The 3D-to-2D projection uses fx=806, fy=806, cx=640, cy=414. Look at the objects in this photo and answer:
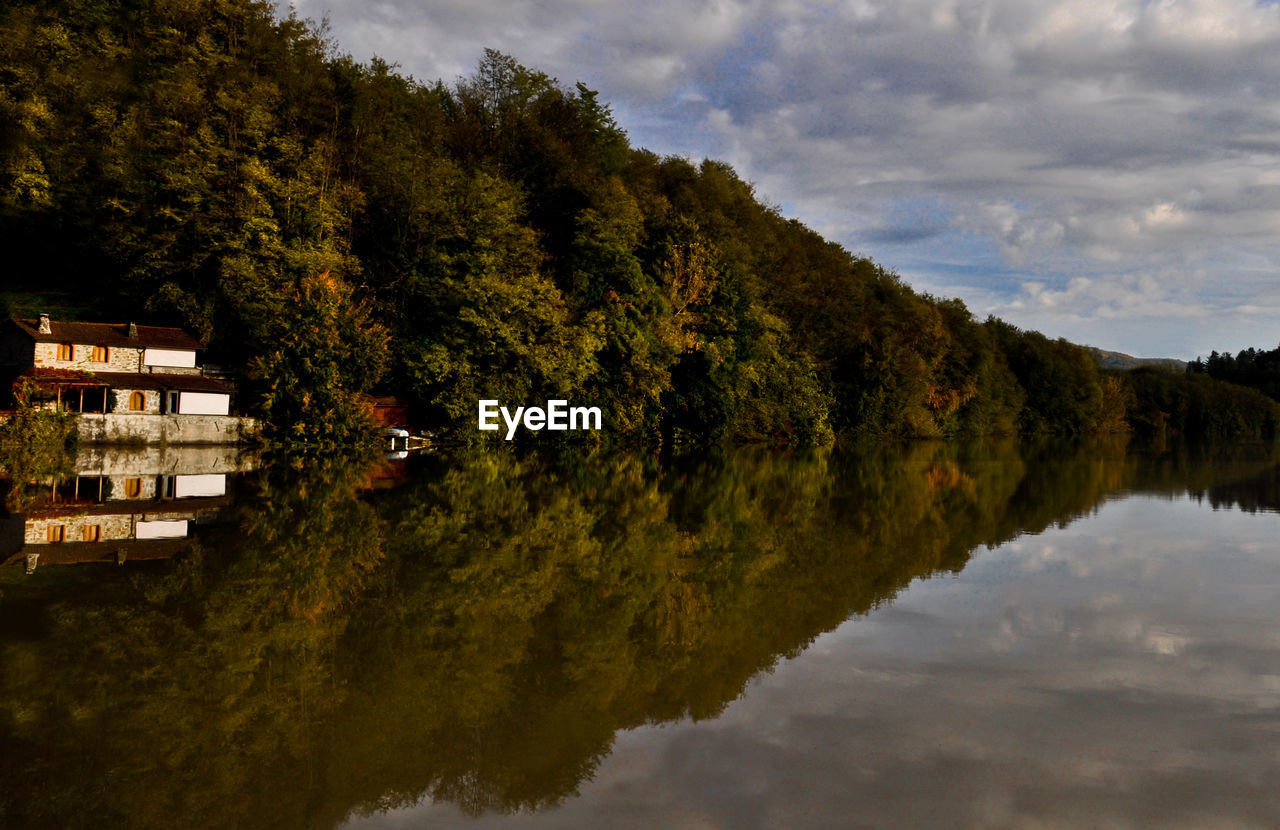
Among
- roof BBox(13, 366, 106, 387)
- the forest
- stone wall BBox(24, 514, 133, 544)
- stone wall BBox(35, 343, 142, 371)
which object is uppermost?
the forest

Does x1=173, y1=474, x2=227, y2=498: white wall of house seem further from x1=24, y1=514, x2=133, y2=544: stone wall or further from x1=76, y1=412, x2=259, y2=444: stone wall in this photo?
x1=76, y1=412, x2=259, y2=444: stone wall

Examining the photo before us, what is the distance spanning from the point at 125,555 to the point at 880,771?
1188 centimetres

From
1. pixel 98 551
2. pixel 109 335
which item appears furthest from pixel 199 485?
pixel 109 335

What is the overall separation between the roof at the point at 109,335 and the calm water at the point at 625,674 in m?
21.3

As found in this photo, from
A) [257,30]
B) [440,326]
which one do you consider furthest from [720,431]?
[257,30]

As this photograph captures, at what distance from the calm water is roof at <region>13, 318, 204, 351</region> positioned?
21312mm

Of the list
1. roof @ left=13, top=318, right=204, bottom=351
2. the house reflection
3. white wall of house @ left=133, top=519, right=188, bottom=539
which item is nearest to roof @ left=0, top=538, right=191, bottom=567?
the house reflection

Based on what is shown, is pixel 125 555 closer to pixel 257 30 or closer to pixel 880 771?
pixel 880 771

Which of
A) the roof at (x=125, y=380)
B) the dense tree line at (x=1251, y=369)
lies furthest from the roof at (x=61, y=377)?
the dense tree line at (x=1251, y=369)

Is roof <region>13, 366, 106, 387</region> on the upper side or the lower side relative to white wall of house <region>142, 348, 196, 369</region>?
lower

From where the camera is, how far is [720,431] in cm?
5078

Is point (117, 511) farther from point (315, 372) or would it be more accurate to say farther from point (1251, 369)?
point (1251, 369)

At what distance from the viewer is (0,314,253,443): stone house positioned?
31.5m

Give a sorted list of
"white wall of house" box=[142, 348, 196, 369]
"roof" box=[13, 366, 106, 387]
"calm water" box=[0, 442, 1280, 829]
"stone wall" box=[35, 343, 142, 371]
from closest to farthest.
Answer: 1. "calm water" box=[0, 442, 1280, 829]
2. "roof" box=[13, 366, 106, 387]
3. "stone wall" box=[35, 343, 142, 371]
4. "white wall of house" box=[142, 348, 196, 369]
